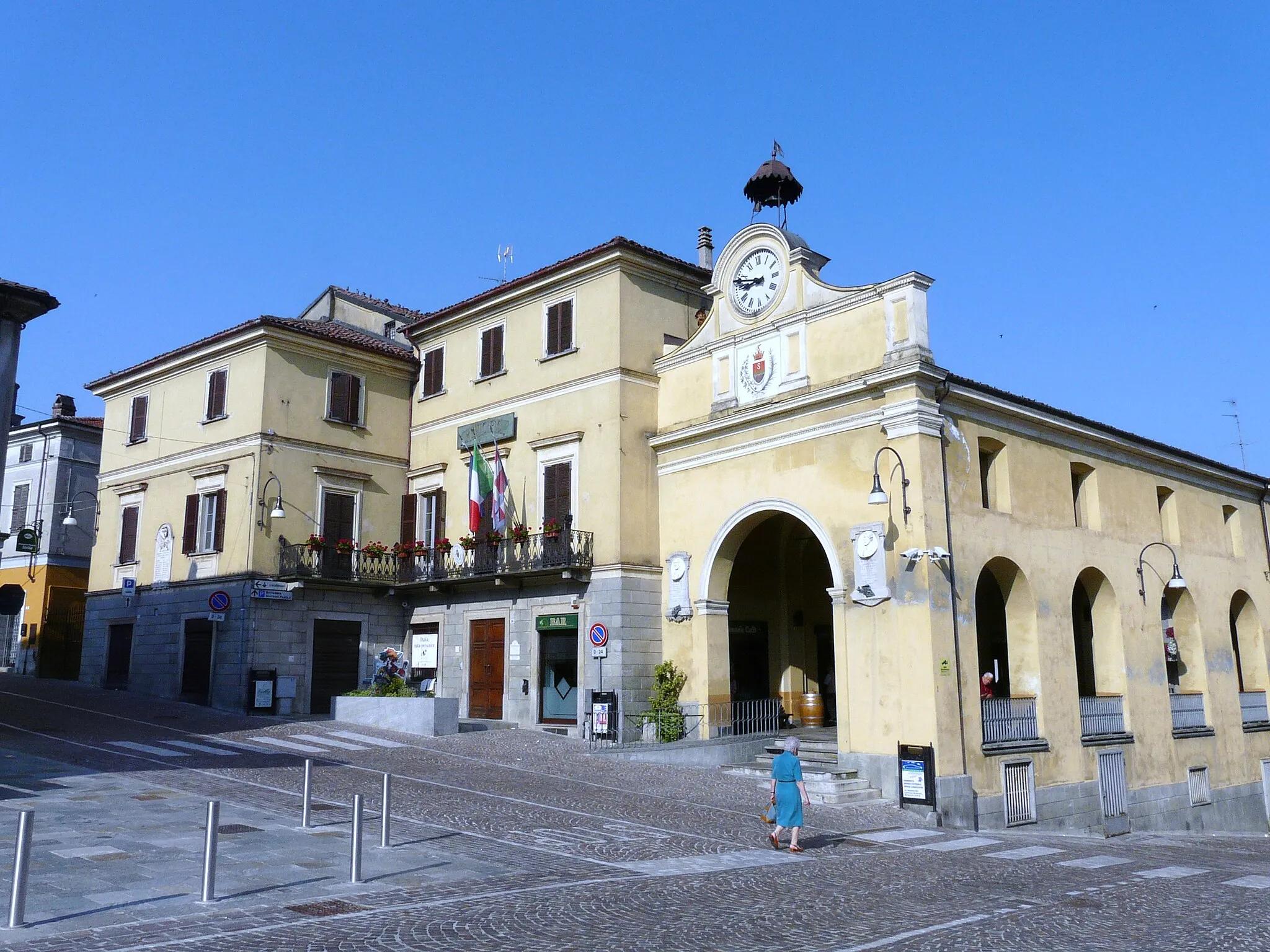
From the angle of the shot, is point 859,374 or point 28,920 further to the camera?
point 859,374

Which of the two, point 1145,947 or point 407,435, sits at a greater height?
point 407,435

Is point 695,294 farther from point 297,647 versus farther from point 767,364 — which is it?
point 297,647

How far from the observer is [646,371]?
25.8 meters

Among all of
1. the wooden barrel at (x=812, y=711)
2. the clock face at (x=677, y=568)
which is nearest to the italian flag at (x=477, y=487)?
the clock face at (x=677, y=568)

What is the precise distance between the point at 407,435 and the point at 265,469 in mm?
4529

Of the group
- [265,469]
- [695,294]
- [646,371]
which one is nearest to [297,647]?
[265,469]

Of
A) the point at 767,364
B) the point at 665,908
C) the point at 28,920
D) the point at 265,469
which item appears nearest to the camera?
the point at 28,920

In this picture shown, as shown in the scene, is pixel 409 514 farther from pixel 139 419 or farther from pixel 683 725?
pixel 683 725

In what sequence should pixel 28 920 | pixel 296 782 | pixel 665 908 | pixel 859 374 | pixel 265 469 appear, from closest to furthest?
pixel 28 920 < pixel 665 908 < pixel 296 782 < pixel 859 374 < pixel 265 469

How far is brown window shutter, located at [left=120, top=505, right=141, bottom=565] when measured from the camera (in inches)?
1236

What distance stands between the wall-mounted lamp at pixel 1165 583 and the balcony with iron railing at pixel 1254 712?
4426 mm

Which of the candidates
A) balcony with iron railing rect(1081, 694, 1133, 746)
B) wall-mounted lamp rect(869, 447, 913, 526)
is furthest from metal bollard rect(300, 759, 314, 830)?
balcony with iron railing rect(1081, 694, 1133, 746)

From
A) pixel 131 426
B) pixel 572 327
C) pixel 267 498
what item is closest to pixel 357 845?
pixel 572 327

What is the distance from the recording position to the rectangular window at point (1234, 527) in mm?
29938
